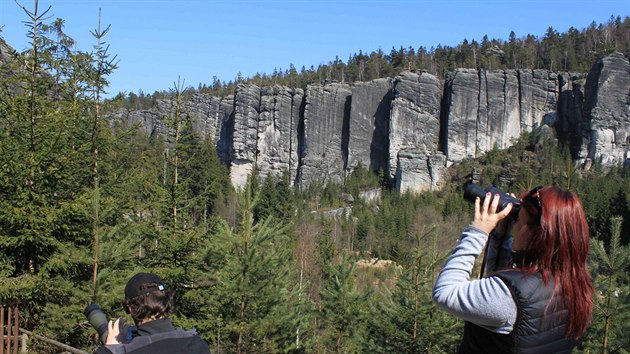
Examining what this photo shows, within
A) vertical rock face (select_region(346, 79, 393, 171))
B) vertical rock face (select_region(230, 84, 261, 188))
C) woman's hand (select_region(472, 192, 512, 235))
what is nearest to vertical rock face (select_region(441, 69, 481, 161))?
vertical rock face (select_region(346, 79, 393, 171))

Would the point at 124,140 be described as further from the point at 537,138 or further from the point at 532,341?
the point at 537,138

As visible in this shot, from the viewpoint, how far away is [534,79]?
253 ft

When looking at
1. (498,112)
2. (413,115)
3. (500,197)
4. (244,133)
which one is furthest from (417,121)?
(500,197)

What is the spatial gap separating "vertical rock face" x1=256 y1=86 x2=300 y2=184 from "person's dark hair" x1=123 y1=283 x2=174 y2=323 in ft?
257

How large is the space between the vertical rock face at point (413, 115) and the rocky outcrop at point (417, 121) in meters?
0.14

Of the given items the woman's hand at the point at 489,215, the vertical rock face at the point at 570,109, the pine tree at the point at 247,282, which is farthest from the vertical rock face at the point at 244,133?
the woman's hand at the point at 489,215

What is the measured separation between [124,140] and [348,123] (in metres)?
72.6

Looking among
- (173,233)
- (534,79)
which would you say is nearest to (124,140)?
→ (173,233)

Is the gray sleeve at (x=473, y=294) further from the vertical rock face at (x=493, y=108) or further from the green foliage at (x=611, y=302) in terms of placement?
the vertical rock face at (x=493, y=108)

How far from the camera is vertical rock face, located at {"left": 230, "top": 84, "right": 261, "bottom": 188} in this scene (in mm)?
80312

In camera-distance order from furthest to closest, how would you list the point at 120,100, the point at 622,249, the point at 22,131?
the point at 120,100
the point at 622,249
the point at 22,131

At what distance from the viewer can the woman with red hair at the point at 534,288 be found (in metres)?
1.71

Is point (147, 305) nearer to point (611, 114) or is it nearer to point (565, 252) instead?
point (565, 252)

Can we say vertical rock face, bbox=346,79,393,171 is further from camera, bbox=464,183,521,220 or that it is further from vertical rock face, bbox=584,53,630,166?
camera, bbox=464,183,521,220
